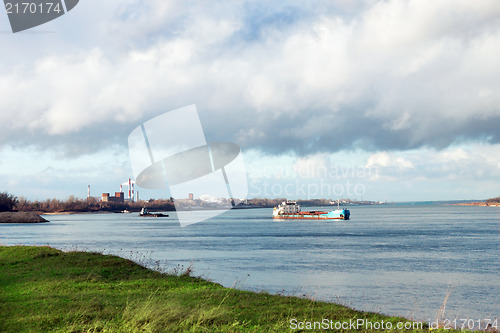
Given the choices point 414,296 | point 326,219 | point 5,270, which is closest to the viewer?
point 5,270

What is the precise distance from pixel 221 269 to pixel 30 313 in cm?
2126

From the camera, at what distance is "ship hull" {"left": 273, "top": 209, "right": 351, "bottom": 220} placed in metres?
140

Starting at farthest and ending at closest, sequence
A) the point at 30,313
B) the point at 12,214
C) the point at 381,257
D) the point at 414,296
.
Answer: the point at 12,214, the point at 381,257, the point at 414,296, the point at 30,313

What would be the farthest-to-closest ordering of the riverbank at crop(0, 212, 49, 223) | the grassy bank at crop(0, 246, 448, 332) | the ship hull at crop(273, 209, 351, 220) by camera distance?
the riverbank at crop(0, 212, 49, 223)
the ship hull at crop(273, 209, 351, 220)
the grassy bank at crop(0, 246, 448, 332)

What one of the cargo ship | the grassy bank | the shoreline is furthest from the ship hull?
the grassy bank

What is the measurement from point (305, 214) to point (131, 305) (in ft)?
436

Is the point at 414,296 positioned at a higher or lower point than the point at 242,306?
lower

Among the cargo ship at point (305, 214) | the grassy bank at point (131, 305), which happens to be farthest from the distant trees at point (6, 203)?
the grassy bank at point (131, 305)

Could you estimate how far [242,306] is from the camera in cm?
1645

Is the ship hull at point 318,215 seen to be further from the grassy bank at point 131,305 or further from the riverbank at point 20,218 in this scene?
the grassy bank at point 131,305

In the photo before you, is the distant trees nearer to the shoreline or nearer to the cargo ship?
the shoreline

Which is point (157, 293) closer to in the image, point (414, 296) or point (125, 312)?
point (125, 312)

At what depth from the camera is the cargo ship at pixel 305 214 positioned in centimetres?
14025

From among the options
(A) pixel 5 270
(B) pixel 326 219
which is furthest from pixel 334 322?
(B) pixel 326 219
